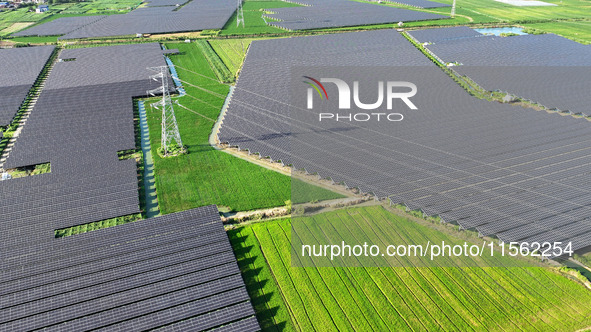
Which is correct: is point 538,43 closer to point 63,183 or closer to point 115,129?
point 115,129

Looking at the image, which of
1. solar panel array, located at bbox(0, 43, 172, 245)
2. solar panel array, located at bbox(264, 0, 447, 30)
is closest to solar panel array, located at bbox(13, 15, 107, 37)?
solar panel array, located at bbox(0, 43, 172, 245)

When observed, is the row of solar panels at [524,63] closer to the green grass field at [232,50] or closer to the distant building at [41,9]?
the green grass field at [232,50]

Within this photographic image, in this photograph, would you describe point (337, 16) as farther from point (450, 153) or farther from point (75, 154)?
point (75, 154)

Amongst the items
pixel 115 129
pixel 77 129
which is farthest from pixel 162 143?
pixel 77 129

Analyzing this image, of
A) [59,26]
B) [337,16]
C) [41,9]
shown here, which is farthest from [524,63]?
[41,9]

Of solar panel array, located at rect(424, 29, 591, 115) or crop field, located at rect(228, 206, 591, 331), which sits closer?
crop field, located at rect(228, 206, 591, 331)

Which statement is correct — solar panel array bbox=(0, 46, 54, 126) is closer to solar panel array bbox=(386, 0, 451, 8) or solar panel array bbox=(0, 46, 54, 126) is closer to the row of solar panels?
the row of solar panels
